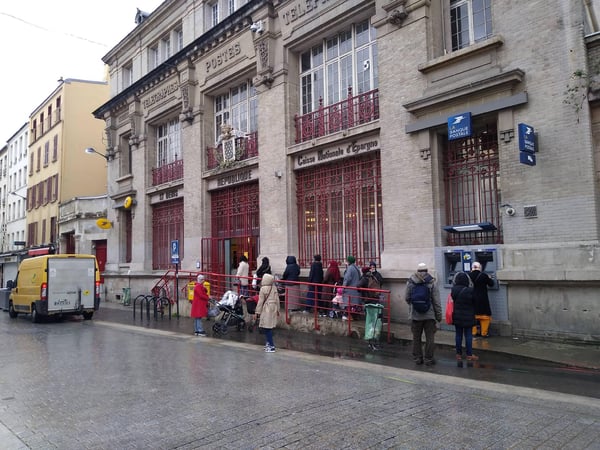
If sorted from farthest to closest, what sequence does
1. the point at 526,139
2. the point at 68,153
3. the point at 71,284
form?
the point at 68,153 → the point at 71,284 → the point at 526,139

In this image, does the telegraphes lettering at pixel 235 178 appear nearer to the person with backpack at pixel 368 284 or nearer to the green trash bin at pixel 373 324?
the person with backpack at pixel 368 284

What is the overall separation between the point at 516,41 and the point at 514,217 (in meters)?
3.77

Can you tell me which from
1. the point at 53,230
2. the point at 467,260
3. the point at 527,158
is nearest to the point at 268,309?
the point at 467,260

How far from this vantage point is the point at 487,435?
4.74 metres

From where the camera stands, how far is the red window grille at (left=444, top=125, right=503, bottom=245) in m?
11.2

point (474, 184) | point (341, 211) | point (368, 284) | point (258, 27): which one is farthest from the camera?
point (258, 27)

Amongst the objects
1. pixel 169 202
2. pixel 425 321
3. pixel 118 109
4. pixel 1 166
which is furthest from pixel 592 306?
pixel 1 166

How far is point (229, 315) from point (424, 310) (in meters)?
5.79

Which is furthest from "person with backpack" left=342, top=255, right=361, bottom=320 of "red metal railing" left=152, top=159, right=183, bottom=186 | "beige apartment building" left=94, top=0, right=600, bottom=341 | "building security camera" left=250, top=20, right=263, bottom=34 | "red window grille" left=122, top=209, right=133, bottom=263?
"red window grille" left=122, top=209, right=133, bottom=263

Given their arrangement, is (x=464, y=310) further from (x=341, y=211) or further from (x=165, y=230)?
(x=165, y=230)

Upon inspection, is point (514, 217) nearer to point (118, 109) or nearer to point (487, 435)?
point (487, 435)

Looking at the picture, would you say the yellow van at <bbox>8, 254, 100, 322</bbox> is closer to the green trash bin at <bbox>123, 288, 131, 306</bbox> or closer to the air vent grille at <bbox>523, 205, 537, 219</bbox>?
the green trash bin at <bbox>123, 288, 131, 306</bbox>

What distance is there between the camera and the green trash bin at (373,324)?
10.0m

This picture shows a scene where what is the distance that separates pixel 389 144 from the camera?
12.8 m
